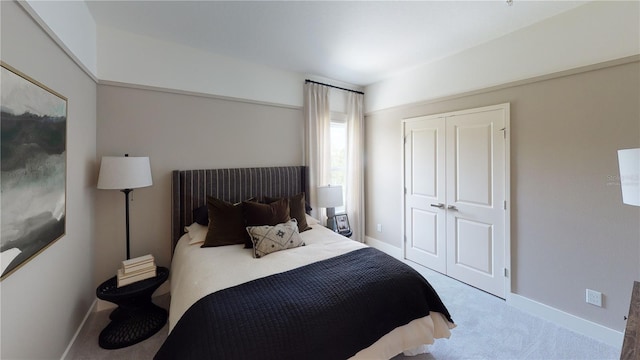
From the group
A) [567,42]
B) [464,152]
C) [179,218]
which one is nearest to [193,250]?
[179,218]

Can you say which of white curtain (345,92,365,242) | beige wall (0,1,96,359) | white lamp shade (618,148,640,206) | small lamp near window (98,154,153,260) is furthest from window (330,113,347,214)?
white lamp shade (618,148,640,206)

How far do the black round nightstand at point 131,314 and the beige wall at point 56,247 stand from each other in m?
0.22

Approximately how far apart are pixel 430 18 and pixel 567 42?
1.18 m

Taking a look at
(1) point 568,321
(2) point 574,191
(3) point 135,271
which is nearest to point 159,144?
(3) point 135,271

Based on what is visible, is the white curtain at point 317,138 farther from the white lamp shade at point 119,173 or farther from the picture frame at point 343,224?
the white lamp shade at point 119,173

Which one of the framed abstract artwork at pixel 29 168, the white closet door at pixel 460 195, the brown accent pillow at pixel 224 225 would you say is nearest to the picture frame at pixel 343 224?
the white closet door at pixel 460 195

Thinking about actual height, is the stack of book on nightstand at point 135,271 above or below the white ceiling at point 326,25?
below

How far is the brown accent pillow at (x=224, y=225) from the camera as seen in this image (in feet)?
7.69

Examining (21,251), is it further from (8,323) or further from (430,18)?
(430,18)

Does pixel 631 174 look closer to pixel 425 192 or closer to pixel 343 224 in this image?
pixel 425 192

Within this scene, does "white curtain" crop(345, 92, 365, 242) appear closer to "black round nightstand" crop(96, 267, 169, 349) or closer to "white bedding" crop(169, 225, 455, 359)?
"white bedding" crop(169, 225, 455, 359)

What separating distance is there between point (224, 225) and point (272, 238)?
560 mm

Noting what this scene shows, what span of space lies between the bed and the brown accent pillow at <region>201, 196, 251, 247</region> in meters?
0.01

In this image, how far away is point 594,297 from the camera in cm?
206
